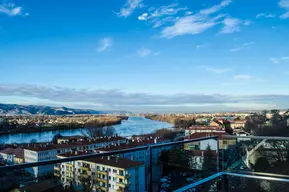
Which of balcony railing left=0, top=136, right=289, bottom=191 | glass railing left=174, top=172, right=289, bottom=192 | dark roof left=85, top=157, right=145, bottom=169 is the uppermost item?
dark roof left=85, top=157, right=145, bottom=169

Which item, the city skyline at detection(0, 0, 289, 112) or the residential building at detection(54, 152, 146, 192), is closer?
the residential building at detection(54, 152, 146, 192)

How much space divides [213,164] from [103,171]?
1546 mm

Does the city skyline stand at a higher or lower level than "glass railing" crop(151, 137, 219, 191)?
higher

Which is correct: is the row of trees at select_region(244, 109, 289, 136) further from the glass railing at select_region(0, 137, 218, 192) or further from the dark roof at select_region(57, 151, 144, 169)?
the dark roof at select_region(57, 151, 144, 169)

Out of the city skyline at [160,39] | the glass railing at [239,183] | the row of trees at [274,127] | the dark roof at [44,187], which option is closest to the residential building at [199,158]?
the glass railing at [239,183]

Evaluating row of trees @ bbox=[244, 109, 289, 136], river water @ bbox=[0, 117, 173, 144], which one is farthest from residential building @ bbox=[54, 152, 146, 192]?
river water @ bbox=[0, 117, 173, 144]

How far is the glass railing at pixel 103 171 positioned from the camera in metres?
1.25

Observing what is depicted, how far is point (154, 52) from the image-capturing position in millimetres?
12664

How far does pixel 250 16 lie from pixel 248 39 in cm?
181

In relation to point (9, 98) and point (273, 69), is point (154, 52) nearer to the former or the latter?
point (273, 69)

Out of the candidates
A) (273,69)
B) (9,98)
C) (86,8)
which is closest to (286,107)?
(273,69)

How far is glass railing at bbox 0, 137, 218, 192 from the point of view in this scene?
1.25 metres

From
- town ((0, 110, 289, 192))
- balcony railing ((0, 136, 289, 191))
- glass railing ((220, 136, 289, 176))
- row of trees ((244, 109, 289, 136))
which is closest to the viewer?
town ((0, 110, 289, 192))

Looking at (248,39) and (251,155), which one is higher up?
(248,39)
